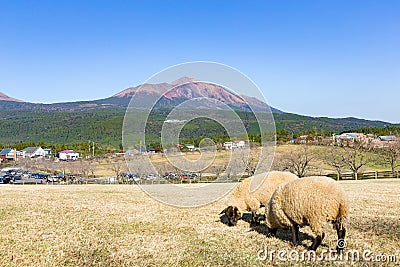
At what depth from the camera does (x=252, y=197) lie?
14.1 meters

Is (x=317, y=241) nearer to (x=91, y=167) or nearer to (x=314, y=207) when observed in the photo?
(x=314, y=207)

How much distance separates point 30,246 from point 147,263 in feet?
13.0

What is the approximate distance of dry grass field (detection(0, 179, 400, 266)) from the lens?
928 cm

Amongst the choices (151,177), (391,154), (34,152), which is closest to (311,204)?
(151,177)

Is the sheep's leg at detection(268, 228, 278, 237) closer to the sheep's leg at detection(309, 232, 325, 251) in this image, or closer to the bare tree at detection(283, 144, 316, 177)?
the sheep's leg at detection(309, 232, 325, 251)

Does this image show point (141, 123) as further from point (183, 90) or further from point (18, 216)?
point (18, 216)

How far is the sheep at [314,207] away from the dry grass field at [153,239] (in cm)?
66

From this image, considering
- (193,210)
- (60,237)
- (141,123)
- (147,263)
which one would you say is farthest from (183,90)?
(147,263)

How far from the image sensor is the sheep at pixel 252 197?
1365cm

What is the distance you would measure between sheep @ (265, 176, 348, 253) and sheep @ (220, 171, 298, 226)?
292 centimetres

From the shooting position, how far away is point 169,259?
9375 millimetres

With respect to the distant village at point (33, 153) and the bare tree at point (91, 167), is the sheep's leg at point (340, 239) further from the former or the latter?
the distant village at point (33, 153)

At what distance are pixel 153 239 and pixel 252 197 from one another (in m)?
4.65

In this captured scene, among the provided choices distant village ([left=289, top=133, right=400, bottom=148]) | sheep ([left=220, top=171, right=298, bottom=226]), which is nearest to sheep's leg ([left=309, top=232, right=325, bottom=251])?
sheep ([left=220, top=171, right=298, bottom=226])
